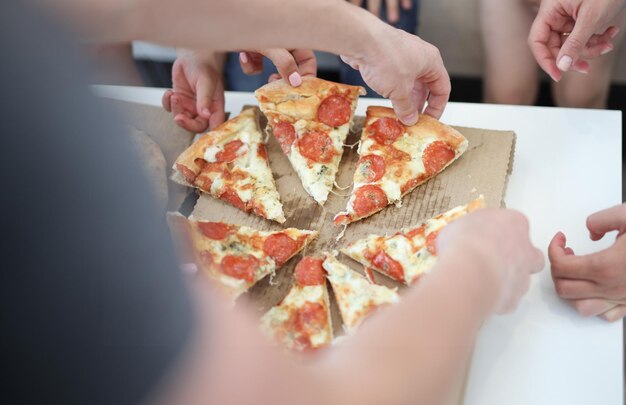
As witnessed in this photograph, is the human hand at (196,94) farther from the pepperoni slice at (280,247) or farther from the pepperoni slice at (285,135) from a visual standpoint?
the pepperoni slice at (280,247)

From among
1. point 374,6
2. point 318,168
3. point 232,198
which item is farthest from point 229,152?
point 374,6

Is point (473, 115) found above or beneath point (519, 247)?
beneath

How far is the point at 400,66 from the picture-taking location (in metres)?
1.88

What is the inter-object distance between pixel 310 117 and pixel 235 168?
0.91ft

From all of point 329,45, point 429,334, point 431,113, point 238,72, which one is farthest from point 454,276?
point 238,72

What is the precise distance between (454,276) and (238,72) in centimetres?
198

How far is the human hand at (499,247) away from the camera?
123cm

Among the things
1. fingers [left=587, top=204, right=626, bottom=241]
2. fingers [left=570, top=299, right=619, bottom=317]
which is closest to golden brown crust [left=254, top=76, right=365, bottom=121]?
fingers [left=587, top=204, right=626, bottom=241]

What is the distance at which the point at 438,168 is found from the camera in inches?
79.0

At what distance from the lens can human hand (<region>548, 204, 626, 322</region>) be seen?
1644mm

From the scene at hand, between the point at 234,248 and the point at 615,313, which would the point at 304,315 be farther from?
the point at 615,313

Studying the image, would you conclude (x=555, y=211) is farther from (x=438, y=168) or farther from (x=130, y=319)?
(x=130, y=319)

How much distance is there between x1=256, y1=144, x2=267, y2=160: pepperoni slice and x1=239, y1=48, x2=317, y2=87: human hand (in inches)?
8.2

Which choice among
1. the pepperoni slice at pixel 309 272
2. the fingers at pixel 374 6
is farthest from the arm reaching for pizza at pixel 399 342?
the fingers at pixel 374 6
